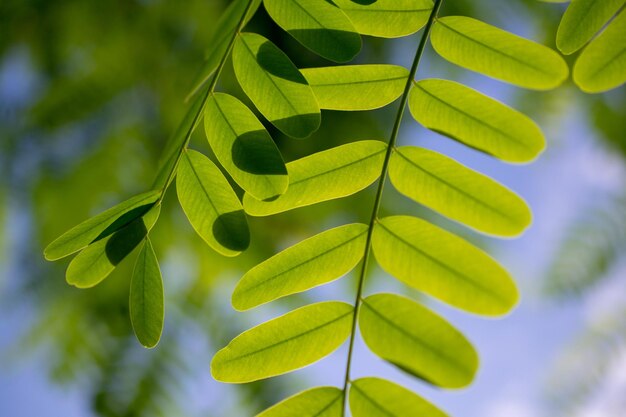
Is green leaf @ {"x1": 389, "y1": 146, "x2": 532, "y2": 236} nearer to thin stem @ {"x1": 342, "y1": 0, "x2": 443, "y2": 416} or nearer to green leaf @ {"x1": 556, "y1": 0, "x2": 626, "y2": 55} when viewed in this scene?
thin stem @ {"x1": 342, "y1": 0, "x2": 443, "y2": 416}

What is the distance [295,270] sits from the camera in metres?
0.74

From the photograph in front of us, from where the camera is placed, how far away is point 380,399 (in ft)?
2.24

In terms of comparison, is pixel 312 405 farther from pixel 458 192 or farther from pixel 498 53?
pixel 498 53

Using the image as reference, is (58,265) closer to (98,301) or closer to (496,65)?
(98,301)

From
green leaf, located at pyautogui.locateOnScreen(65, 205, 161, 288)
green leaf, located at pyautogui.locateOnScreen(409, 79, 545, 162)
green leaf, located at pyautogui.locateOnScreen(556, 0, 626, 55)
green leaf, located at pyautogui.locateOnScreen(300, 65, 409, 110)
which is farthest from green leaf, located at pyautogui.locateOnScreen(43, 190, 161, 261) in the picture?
green leaf, located at pyautogui.locateOnScreen(556, 0, 626, 55)

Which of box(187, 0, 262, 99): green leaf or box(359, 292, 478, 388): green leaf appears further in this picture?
box(187, 0, 262, 99): green leaf

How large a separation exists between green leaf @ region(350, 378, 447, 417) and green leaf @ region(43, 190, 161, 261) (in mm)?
315

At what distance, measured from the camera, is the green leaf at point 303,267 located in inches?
29.0

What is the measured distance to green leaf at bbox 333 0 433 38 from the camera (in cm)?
78

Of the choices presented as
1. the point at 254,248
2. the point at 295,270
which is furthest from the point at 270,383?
the point at 295,270

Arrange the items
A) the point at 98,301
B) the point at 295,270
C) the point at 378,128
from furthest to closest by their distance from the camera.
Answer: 1. the point at 378,128
2. the point at 98,301
3. the point at 295,270

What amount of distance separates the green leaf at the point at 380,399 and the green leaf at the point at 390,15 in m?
0.41

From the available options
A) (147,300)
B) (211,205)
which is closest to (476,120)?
(211,205)

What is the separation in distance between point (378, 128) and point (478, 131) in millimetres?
2270
